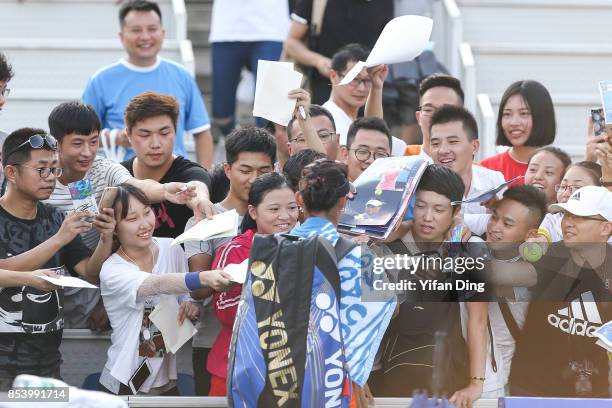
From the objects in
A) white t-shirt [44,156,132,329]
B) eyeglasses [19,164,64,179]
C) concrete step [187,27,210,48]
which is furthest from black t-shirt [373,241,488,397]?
concrete step [187,27,210,48]

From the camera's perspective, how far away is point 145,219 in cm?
543

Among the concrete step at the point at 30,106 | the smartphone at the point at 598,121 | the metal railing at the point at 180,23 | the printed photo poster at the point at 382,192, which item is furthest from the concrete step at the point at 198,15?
the printed photo poster at the point at 382,192

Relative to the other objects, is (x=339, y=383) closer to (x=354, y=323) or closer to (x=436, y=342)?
(x=354, y=323)

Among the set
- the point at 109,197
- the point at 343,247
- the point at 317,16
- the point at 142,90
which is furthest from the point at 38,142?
the point at 317,16

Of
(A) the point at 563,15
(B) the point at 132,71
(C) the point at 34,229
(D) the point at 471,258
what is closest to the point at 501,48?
(A) the point at 563,15

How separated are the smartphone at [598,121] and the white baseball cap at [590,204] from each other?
56 cm

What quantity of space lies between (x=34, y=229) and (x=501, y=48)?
4.31m

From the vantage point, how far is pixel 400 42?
240 inches

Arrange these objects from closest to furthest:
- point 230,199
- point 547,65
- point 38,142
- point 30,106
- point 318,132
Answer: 1. point 38,142
2. point 230,199
3. point 318,132
4. point 30,106
5. point 547,65

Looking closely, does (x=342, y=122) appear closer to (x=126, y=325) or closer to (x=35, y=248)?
(x=126, y=325)

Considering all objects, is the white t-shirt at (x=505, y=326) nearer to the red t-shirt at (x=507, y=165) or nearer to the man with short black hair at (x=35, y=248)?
the red t-shirt at (x=507, y=165)

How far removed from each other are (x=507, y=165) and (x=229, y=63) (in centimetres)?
238

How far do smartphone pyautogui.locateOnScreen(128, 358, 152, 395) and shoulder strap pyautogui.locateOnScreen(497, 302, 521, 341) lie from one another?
1461 millimetres

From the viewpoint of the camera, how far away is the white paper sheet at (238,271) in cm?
495
